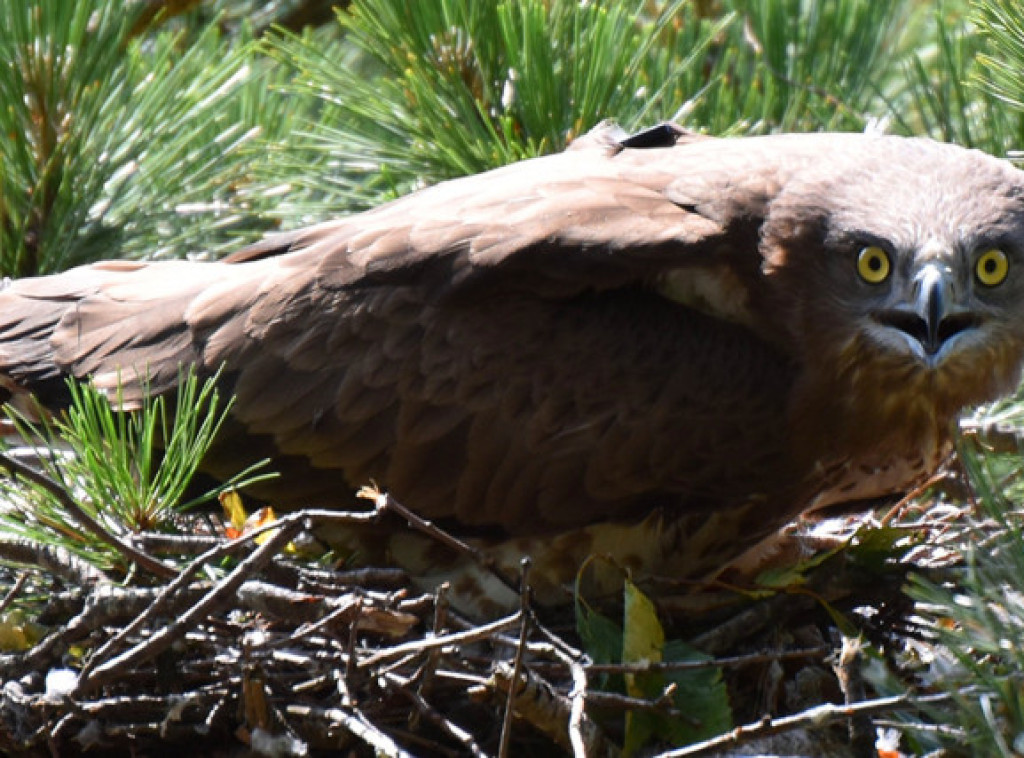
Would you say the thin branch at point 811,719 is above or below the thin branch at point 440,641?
above

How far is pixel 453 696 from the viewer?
4.38 m

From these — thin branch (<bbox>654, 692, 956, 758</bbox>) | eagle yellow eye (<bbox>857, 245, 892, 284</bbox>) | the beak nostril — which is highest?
eagle yellow eye (<bbox>857, 245, 892, 284</bbox>)

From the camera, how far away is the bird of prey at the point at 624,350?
15.5 feet

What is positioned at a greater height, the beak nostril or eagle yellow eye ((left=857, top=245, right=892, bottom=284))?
eagle yellow eye ((left=857, top=245, right=892, bottom=284))

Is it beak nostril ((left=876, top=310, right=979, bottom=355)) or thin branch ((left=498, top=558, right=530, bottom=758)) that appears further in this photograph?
beak nostril ((left=876, top=310, right=979, bottom=355))

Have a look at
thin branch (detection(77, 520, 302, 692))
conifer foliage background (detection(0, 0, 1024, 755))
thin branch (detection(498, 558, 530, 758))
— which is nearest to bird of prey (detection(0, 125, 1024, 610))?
conifer foliage background (detection(0, 0, 1024, 755))

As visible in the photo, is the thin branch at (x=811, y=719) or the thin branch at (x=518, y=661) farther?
the thin branch at (x=518, y=661)

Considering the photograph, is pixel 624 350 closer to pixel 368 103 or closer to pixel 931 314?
pixel 931 314

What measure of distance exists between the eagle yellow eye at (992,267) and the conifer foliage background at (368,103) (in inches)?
21.5

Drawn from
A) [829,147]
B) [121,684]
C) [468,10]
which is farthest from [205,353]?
[829,147]

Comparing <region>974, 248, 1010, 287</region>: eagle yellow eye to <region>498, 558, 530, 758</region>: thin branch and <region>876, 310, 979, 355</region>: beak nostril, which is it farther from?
<region>498, 558, 530, 758</region>: thin branch

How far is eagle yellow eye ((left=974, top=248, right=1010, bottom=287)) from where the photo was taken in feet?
15.2

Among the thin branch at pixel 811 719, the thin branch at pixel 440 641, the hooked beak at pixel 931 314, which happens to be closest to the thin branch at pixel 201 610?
the thin branch at pixel 440 641

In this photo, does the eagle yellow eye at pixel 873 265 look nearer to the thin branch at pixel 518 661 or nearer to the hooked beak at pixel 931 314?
the hooked beak at pixel 931 314
